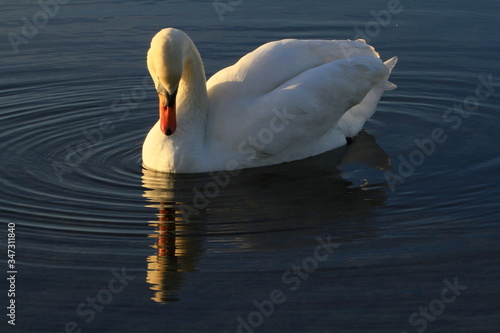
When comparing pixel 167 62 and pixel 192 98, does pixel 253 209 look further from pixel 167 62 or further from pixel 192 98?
pixel 192 98

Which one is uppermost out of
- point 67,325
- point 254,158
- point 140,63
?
point 140,63

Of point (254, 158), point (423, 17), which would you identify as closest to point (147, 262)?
point (254, 158)

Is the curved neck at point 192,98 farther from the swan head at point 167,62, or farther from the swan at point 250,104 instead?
the swan head at point 167,62

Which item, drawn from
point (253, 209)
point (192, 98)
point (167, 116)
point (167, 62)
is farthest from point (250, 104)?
point (253, 209)

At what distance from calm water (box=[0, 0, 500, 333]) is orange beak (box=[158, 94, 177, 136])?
52 centimetres

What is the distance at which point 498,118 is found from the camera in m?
11.4

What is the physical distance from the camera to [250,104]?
9992mm

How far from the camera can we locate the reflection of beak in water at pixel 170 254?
734 cm

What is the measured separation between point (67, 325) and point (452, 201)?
3.90 meters

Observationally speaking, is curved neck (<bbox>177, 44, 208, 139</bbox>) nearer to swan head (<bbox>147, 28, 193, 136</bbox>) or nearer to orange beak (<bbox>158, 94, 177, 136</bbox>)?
orange beak (<bbox>158, 94, 177, 136</bbox>)

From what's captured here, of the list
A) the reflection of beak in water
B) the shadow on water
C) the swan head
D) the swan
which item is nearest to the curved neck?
the swan

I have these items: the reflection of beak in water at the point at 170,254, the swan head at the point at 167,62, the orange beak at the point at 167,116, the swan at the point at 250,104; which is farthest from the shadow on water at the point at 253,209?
the swan head at the point at 167,62

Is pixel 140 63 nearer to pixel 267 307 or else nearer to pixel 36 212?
pixel 36 212

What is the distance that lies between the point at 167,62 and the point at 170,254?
7.02ft
